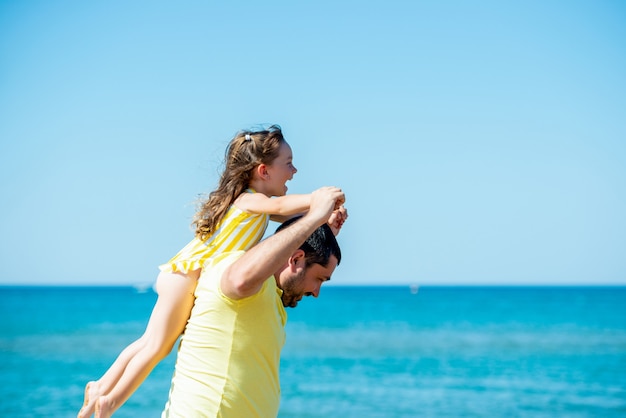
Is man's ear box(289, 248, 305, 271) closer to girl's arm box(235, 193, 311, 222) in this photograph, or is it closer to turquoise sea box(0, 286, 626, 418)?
girl's arm box(235, 193, 311, 222)

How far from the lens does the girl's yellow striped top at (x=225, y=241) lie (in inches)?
133

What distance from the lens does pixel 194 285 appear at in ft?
11.2

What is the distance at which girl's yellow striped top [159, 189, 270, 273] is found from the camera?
3.39m

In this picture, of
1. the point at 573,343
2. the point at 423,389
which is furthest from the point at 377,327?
the point at 423,389

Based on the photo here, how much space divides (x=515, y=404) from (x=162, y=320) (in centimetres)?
1123

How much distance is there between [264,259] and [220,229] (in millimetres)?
934

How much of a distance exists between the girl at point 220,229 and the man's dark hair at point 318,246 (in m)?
0.13

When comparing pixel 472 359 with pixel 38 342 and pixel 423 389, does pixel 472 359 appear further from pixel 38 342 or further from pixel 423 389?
pixel 38 342

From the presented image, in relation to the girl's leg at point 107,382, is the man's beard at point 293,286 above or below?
above

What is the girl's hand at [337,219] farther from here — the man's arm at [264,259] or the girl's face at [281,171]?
the man's arm at [264,259]

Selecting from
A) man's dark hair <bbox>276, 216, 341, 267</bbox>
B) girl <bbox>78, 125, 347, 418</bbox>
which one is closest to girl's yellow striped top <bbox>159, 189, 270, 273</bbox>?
girl <bbox>78, 125, 347, 418</bbox>

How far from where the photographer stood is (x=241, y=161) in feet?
12.2

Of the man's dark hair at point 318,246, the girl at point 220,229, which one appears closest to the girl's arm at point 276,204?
the girl at point 220,229

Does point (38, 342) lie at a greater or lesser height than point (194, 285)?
greater
